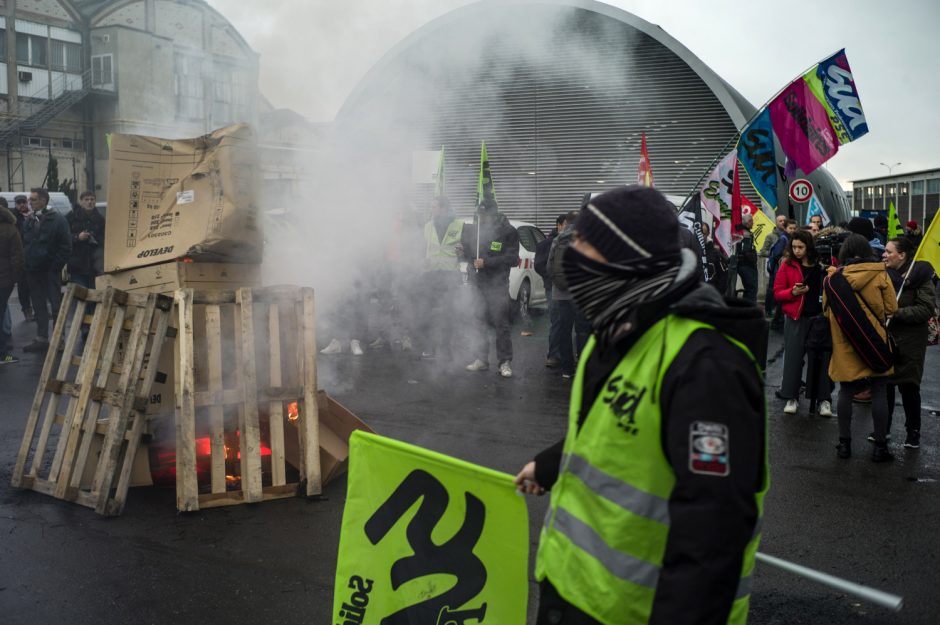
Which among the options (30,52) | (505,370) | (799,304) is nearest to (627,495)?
(799,304)

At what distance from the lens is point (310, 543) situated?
4.14 m

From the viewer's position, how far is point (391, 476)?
8.36 feet

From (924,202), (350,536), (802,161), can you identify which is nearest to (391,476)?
(350,536)

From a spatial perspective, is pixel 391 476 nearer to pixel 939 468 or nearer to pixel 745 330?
pixel 745 330

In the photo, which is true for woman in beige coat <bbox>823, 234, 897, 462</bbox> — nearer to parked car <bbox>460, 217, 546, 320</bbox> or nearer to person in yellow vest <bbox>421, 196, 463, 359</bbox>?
person in yellow vest <bbox>421, 196, 463, 359</bbox>

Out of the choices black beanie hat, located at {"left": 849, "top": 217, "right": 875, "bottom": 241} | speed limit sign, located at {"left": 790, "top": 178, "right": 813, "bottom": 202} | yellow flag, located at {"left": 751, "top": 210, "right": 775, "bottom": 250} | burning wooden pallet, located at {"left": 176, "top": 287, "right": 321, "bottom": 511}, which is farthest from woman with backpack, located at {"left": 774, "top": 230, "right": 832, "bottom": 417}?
yellow flag, located at {"left": 751, "top": 210, "right": 775, "bottom": 250}

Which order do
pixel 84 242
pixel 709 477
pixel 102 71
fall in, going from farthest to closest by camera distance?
pixel 102 71 → pixel 84 242 → pixel 709 477

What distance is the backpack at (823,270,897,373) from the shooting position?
5844 mm

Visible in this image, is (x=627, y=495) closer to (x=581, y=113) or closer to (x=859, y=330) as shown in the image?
(x=859, y=330)

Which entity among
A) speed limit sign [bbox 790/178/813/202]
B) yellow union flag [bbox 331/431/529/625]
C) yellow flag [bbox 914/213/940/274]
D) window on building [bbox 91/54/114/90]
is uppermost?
window on building [bbox 91/54/114/90]

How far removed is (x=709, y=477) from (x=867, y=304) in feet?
16.5

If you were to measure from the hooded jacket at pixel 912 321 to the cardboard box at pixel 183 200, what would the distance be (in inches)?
184

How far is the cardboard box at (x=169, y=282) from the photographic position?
15.8 ft

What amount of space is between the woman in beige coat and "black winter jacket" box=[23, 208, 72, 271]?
8.85 metres
